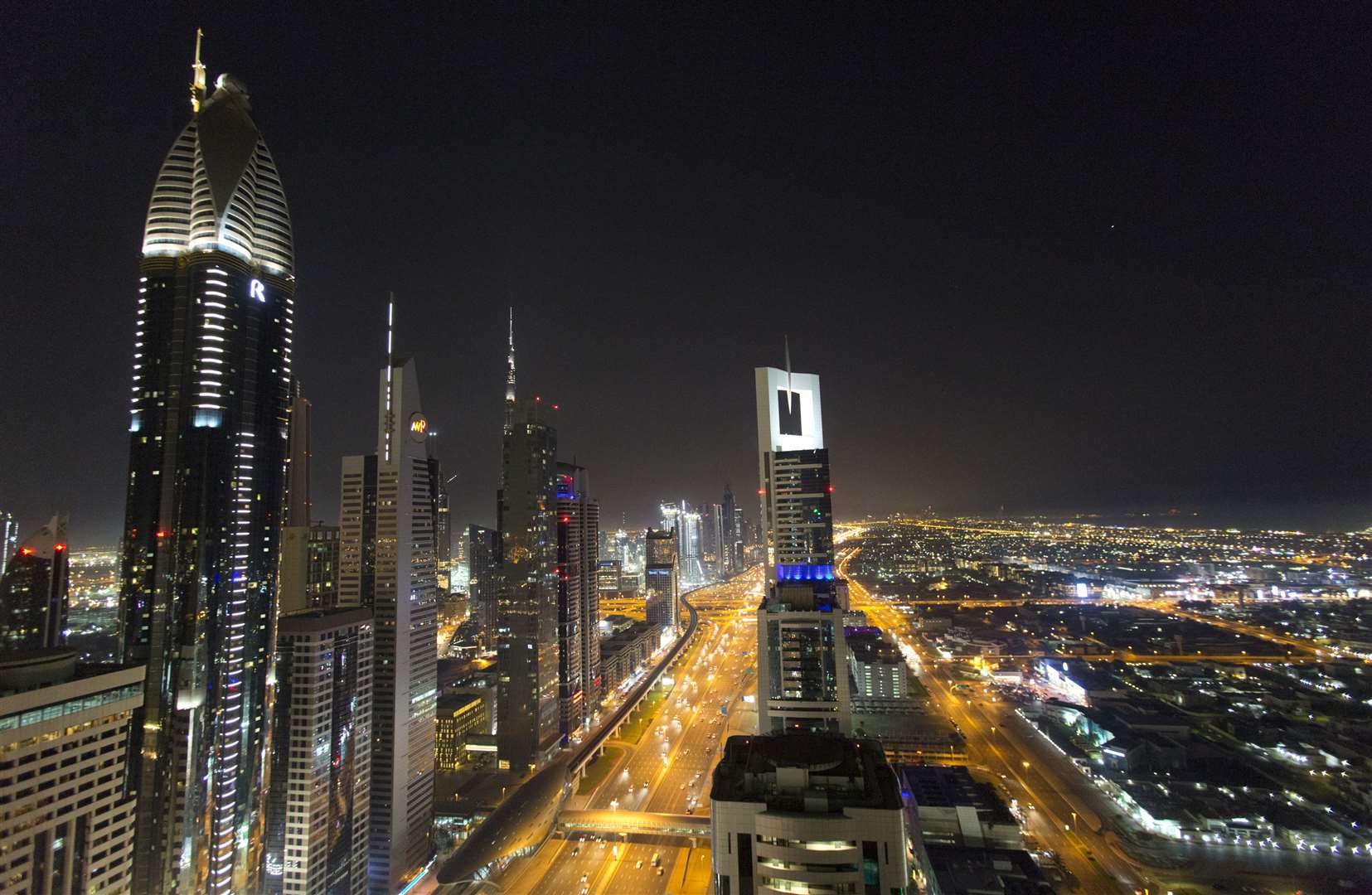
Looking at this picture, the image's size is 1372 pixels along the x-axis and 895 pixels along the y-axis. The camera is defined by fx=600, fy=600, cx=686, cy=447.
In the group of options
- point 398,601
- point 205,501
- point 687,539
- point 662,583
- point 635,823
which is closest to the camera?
point 205,501

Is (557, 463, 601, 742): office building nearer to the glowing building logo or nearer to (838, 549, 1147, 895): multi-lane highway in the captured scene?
the glowing building logo

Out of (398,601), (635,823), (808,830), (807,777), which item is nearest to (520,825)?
(635,823)

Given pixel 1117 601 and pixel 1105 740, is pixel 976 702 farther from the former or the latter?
pixel 1117 601

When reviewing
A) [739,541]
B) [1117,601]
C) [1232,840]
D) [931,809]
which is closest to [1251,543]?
[1117,601]

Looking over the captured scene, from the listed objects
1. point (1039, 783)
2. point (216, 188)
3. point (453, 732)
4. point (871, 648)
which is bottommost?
point (1039, 783)

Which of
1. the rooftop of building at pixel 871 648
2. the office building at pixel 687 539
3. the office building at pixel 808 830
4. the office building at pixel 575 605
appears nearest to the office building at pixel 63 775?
the office building at pixel 808 830

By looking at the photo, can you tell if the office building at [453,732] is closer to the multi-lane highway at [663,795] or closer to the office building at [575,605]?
the office building at [575,605]

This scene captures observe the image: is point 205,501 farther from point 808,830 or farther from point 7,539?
point 808,830
